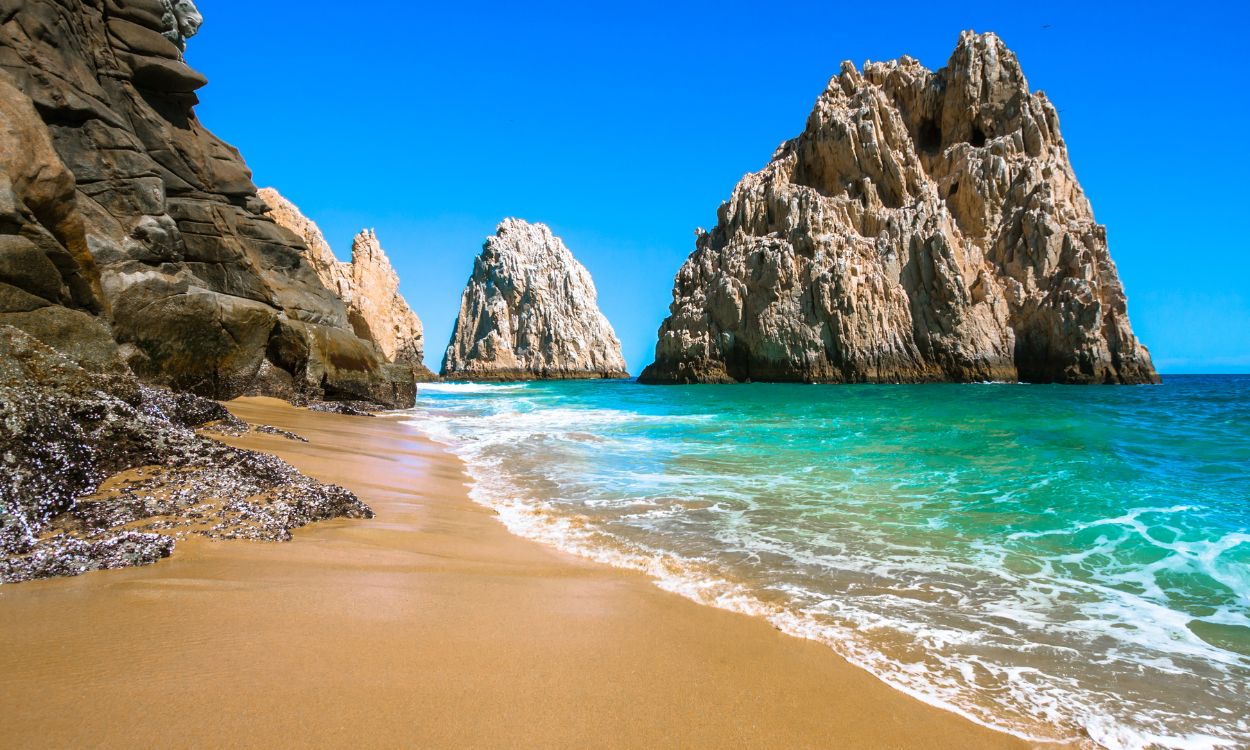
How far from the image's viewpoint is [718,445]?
12.6 meters

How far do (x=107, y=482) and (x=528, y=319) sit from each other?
97720 millimetres

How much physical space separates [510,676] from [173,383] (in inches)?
499

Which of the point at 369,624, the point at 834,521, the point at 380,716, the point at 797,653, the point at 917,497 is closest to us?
the point at 380,716

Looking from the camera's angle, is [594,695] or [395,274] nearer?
[594,695]

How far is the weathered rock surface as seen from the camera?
3239 mm

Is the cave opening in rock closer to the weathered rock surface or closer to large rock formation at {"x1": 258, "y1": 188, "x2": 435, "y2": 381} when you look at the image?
large rock formation at {"x1": 258, "y1": 188, "x2": 435, "y2": 381}

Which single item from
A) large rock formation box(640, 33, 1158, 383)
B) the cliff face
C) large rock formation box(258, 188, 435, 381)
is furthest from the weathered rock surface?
large rock formation box(258, 188, 435, 381)

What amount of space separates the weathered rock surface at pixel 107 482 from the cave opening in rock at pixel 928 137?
69.4 m

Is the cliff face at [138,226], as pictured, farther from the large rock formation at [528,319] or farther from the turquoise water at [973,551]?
the large rock formation at [528,319]

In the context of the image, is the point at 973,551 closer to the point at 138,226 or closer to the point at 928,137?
the point at 138,226

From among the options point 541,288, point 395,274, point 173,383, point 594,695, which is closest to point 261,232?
point 173,383

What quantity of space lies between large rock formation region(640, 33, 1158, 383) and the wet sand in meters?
50.0

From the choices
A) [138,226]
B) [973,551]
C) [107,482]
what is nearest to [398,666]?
[107,482]

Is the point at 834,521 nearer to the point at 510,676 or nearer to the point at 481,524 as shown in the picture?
the point at 481,524
